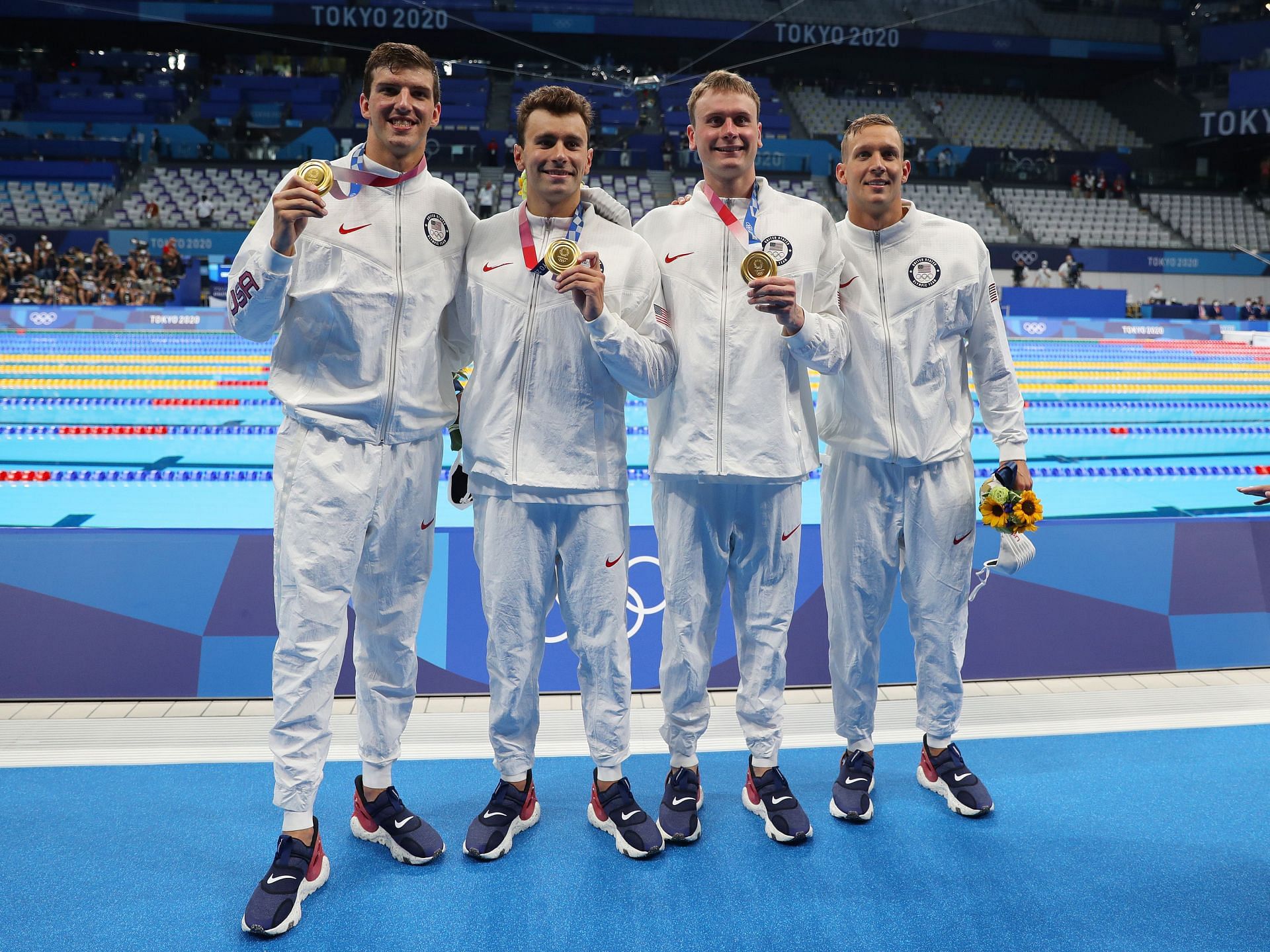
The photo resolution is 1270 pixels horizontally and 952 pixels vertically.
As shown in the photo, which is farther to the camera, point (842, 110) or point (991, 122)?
point (991, 122)

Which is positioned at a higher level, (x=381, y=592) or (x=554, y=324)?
(x=554, y=324)

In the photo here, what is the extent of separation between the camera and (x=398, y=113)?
2447 mm

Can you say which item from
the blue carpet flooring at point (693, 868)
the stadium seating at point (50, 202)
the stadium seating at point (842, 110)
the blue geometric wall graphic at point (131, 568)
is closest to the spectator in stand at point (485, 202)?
the stadium seating at point (50, 202)

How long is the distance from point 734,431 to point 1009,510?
964mm

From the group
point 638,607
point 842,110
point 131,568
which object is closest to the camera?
point 131,568

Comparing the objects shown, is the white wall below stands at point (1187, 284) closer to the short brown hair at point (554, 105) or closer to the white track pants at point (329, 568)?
the short brown hair at point (554, 105)

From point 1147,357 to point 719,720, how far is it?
11.7m

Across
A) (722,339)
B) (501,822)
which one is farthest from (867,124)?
(501,822)

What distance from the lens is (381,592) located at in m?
2.60

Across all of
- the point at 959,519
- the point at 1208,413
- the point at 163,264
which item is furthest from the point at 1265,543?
the point at 163,264

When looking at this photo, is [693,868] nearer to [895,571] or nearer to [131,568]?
[895,571]

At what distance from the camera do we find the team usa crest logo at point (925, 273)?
112 inches

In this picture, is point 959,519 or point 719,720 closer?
point 959,519

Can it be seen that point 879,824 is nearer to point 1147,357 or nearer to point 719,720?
point 719,720
